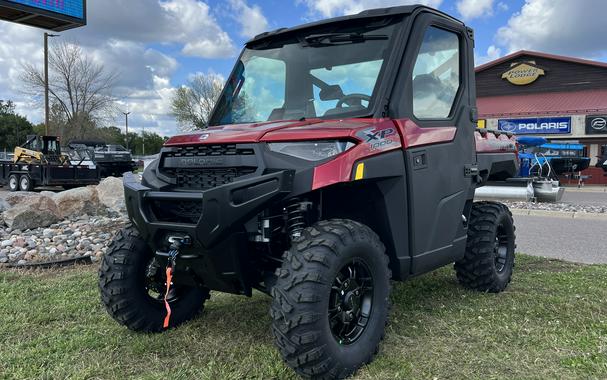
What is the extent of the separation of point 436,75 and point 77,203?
9.80 metres

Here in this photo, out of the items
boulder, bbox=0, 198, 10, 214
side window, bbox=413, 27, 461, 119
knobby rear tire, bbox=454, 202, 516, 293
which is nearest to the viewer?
side window, bbox=413, 27, 461, 119

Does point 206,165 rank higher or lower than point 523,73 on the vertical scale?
lower

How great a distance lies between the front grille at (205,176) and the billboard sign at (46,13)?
7502 mm

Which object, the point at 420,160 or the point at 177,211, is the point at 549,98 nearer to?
the point at 420,160

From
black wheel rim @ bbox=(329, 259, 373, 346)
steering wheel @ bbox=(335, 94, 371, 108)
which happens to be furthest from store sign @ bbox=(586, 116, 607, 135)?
black wheel rim @ bbox=(329, 259, 373, 346)

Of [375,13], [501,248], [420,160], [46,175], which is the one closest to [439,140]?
[420,160]

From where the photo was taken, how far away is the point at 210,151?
3576mm

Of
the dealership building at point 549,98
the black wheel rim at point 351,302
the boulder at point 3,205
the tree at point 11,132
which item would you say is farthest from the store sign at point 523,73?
A: the tree at point 11,132

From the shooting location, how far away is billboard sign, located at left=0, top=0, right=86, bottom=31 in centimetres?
954

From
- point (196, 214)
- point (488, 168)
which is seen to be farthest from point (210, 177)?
point (488, 168)

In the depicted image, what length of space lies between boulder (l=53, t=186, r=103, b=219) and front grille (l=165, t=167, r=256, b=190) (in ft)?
28.1

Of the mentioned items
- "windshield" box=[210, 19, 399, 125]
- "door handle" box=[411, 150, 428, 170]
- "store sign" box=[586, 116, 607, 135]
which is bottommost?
"door handle" box=[411, 150, 428, 170]

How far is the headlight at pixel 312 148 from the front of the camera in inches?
130

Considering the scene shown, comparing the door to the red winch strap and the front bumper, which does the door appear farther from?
the red winch strap
